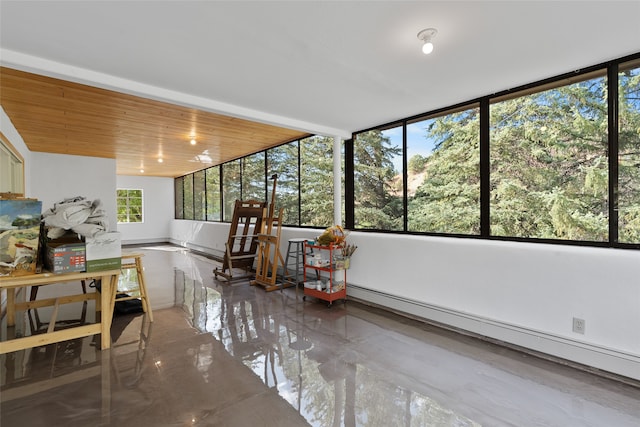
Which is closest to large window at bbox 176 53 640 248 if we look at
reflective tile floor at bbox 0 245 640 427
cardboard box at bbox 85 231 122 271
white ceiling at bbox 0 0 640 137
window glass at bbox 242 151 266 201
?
white ceiling at bbox 0 0 640 137

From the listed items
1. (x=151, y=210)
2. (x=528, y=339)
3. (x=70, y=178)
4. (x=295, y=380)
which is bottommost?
(x=295, y=380)

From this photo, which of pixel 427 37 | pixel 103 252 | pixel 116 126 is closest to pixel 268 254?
pixel 103 252

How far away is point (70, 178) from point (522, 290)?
9449mm

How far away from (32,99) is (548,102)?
591 centimetres

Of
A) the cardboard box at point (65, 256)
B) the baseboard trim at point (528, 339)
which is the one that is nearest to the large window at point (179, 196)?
the cardboard box at point (65, 256)

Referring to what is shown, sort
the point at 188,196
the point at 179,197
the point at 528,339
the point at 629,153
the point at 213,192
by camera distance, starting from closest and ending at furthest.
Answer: the point at 629,153 < the point at 528,339 < the point at 213,192 < the point at 188,196 < the point at 179,197

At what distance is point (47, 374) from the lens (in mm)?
2594

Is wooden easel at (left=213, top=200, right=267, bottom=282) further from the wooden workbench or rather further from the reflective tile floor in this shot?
the wooden workbench

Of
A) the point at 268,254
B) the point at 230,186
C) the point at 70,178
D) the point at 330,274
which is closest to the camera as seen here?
the point at 330,274

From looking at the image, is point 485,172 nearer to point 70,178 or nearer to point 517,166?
point 517,166

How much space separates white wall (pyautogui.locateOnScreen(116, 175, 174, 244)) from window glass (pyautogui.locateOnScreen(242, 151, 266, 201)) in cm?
615

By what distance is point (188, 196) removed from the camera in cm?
1142

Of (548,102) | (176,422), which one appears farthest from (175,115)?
(548,102)

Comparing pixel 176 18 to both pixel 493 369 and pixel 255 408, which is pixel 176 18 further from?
pixel 493 369
